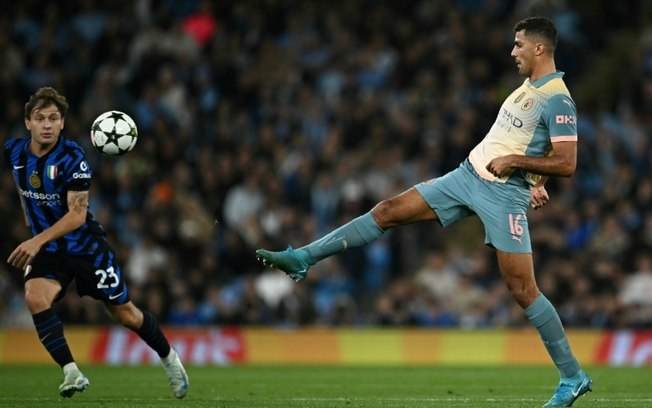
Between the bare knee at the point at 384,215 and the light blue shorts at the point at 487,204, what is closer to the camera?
the light blue shorts at the point at 487,204

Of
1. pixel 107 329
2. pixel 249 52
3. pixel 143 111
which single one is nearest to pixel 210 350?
pixel 107 329

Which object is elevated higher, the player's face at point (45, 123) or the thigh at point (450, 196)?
the player's face at point (45, 123)

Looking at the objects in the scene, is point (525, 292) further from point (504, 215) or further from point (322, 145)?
point (322, 145)

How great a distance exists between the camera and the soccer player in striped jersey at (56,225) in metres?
8.89

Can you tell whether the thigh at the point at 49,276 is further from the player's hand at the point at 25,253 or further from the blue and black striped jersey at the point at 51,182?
the player's hand at the point at 25,253

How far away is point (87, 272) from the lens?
30.3 feet

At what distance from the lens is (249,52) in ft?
68.9

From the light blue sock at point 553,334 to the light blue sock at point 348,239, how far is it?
1234mm

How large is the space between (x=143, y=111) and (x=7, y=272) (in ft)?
11.7

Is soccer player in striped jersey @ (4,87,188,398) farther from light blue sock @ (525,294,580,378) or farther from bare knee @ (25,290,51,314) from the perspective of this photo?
light blue sock @ (525,294,580,378)

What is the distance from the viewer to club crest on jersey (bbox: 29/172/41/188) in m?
9.05

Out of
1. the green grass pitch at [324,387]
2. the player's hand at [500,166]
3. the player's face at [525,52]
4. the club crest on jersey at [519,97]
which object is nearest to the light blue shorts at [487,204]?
the player's hand at [500,166]

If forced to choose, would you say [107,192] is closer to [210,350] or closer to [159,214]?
[159,214]

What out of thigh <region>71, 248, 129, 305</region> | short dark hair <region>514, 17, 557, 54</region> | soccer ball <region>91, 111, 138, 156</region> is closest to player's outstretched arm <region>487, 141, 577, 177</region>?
short dark hair <region>514, 17, 557, 54</region>
